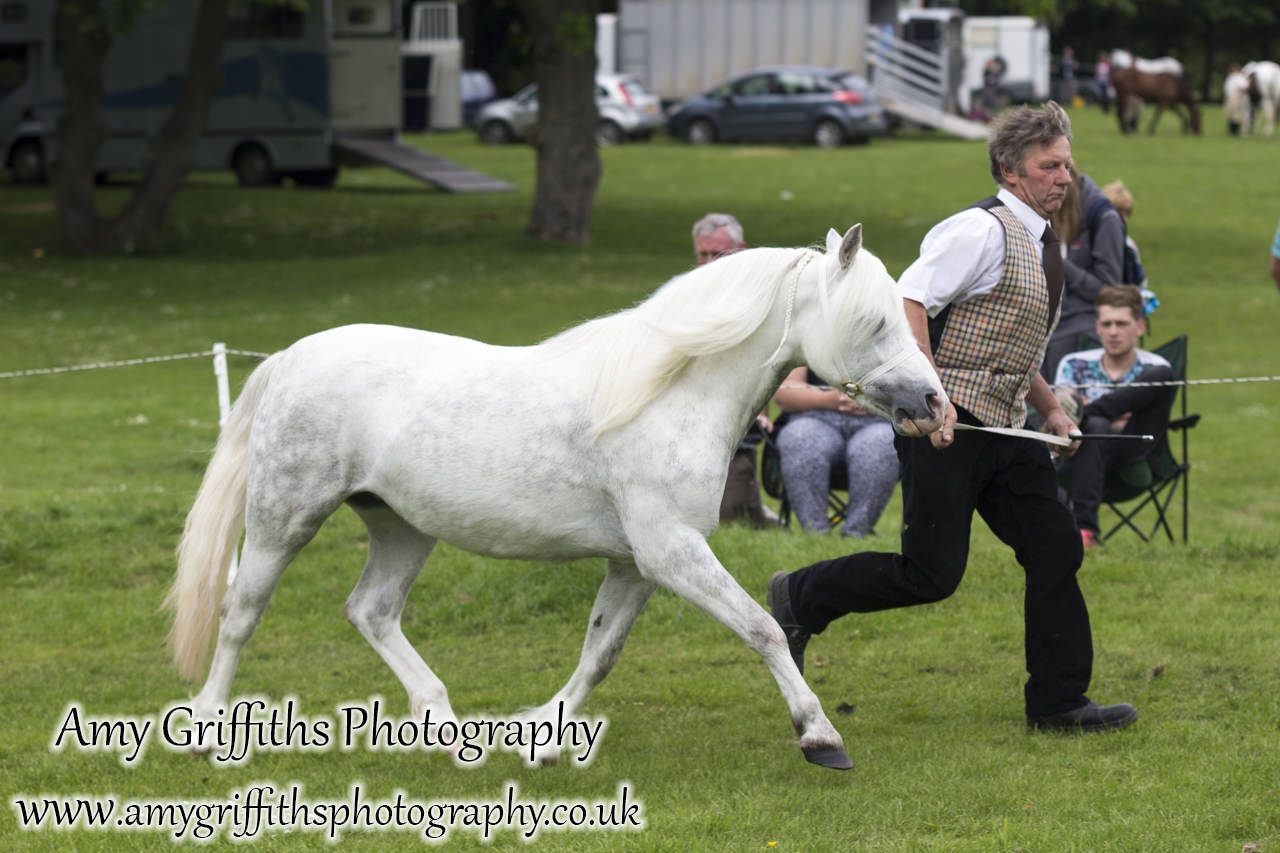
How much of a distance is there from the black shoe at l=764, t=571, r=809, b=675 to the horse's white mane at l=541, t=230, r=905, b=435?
3.62 ft

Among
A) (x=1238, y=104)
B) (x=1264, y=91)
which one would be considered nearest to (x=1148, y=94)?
(x=1238, y=104)

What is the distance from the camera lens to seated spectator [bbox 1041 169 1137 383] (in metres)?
9.18

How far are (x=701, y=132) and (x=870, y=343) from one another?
3507 centimetres

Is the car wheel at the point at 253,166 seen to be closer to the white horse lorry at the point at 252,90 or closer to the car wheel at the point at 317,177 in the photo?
the white horse lorry at the point at 252,90

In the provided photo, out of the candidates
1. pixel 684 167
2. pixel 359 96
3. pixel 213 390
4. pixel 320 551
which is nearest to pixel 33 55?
pixel 359 96

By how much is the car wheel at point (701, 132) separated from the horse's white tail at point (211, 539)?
34.2m

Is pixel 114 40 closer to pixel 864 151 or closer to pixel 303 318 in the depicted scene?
pixel 303 318

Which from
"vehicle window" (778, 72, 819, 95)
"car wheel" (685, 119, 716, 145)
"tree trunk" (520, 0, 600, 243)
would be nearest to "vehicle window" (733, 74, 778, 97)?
"vehicle window" (778, 72, 819, 95)

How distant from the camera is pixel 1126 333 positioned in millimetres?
8438

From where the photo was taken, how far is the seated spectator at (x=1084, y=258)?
30.1 feet

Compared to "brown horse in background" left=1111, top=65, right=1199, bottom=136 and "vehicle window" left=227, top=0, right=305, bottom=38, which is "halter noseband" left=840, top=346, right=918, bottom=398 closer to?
"vehicle window" left=227, top=0, right=305, bottom=38

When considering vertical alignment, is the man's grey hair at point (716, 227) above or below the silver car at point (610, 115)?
above

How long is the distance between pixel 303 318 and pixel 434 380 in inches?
511

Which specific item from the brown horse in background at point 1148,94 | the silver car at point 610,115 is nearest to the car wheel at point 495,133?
the silver car at point 610,115
